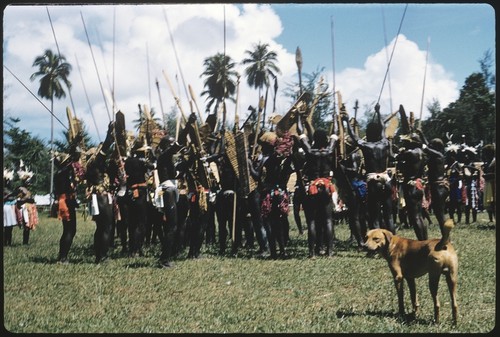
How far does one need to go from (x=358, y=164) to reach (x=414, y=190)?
2.19 meters

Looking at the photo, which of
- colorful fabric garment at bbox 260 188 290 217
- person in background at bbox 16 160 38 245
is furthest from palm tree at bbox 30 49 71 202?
colorful fabric garment at bbox 260 188 290 217

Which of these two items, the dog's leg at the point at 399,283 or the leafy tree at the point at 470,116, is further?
the leafy tree at the point at 470,116

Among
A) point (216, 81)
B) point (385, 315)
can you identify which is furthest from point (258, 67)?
point (385, 315)

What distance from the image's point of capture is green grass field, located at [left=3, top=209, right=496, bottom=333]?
4398 mm

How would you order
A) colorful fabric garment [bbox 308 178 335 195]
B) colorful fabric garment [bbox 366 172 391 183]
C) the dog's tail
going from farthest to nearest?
colorful fabric garment [bbox 308 178 335 195], colorful fabric garment [bbox 366 172 391 183], the dog's tail

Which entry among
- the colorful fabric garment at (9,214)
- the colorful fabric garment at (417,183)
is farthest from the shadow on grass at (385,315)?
the colorful fabric garment at (9,214)

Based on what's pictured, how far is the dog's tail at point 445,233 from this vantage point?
390cm

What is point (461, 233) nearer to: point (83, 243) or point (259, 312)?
point (259, 312)

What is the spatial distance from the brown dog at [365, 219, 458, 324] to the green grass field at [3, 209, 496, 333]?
0.30 m

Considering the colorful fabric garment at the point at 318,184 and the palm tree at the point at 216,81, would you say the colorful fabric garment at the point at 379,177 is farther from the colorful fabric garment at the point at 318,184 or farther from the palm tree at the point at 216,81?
the palm tree at the point at 216,81

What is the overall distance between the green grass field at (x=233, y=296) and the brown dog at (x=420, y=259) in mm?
305

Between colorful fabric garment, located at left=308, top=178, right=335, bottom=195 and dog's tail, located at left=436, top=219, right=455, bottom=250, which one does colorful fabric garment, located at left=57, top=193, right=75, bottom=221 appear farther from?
dog's tail, located at left=436, top=219, right=455, bottom=250

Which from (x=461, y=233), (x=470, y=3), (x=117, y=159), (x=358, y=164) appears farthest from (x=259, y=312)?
(x=461, y=233)

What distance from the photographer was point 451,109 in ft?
72.5
